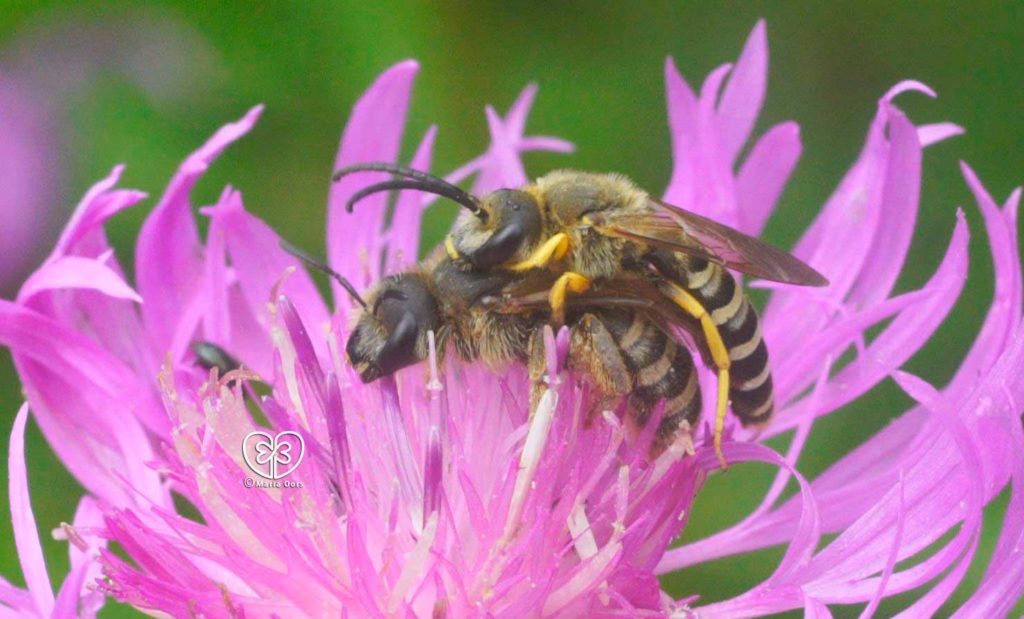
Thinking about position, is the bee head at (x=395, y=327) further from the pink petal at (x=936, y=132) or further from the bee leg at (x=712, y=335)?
the pink petal at (x=936, y=132)

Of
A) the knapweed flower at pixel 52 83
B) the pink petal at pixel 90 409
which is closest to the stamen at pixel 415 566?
the pink petal at pixel 90 409

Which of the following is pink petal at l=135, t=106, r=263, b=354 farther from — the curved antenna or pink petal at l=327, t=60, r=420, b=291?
the curved antenna

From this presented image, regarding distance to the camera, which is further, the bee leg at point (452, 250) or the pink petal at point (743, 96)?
the pink petal at point (743, 96)

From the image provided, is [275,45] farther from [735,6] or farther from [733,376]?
[733,376]

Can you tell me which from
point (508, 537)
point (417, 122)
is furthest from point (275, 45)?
point (508, 537)

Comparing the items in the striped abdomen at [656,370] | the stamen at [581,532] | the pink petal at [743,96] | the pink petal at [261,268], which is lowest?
the stamen at [581,532]
